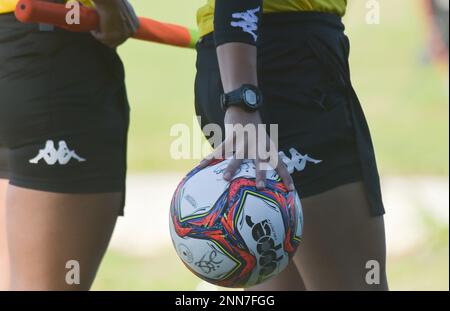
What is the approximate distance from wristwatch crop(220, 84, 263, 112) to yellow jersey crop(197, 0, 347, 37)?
0.32 m

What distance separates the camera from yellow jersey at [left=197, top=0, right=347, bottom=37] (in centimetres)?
247

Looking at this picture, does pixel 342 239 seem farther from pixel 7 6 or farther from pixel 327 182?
pixel 7 6

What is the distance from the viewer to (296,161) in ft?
8.20

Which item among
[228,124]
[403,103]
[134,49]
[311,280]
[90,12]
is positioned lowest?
[311,280]

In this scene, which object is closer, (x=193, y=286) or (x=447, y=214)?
(x=193, y=286)

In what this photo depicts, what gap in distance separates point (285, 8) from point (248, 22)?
25 cm

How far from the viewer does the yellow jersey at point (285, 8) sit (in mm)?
2475

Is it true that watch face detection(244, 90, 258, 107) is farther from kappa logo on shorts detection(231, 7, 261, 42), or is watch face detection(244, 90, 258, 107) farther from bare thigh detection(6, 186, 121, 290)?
bare thigh detection(6, 186, 121, 290)

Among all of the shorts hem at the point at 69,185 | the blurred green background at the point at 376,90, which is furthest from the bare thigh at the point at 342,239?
the blurred green background at the point at 376,90

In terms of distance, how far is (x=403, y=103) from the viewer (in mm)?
9969

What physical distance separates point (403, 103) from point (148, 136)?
8.43ft
